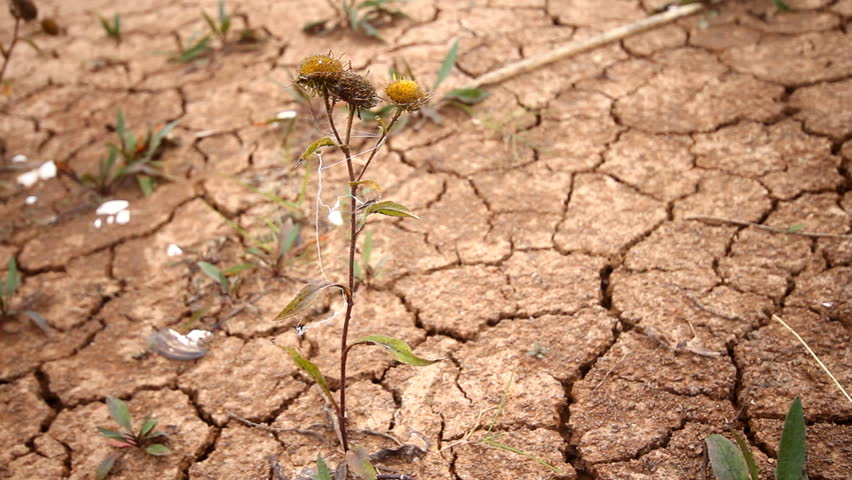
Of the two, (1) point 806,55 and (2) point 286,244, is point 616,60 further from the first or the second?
(2) point 286,244

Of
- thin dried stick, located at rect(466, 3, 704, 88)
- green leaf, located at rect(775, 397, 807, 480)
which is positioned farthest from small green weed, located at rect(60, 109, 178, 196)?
green leaf, located at rect(775, 397, 807, 480)

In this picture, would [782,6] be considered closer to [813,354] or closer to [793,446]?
[813,354]

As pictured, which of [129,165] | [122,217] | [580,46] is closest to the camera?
[122,217]

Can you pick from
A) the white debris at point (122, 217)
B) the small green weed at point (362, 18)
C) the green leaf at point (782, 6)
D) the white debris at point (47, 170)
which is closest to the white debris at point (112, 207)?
the white debris at point (122, 217)

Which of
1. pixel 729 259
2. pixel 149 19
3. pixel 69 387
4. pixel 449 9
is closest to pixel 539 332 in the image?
pixel 729 259

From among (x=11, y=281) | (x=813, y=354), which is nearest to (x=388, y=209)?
(x=813, y=354)
